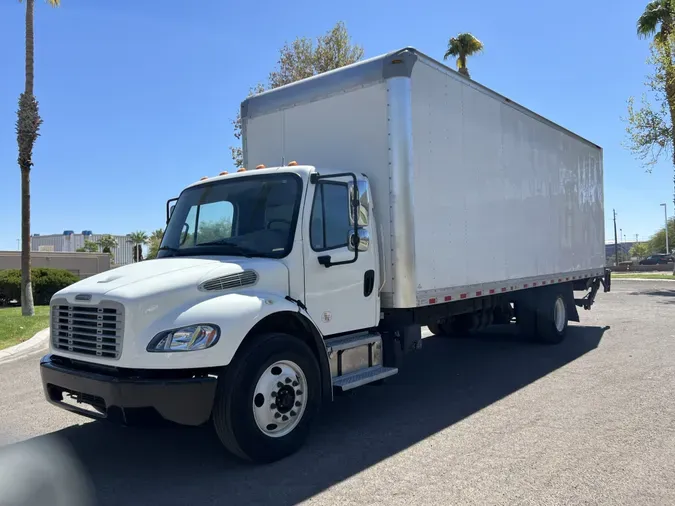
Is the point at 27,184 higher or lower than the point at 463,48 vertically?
lower

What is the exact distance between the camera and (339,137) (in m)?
6.08

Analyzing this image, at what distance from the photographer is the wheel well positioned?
471cm

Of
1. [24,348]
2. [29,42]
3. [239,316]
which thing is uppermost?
[29,42]

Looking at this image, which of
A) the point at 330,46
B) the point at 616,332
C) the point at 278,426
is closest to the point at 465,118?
the point at 278,426

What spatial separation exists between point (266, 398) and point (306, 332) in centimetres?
79

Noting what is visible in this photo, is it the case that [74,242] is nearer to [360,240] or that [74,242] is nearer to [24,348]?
[24,348]

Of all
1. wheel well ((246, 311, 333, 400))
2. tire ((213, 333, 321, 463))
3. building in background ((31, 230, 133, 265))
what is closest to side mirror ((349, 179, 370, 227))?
wheel well ((246, 311, 333, 400))

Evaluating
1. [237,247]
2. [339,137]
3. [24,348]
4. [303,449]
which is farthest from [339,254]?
[24,348]

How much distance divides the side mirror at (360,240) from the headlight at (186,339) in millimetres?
1720

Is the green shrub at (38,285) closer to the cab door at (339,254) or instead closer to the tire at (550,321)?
the tire at (550,321)

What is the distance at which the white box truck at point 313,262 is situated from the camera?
4.05 m

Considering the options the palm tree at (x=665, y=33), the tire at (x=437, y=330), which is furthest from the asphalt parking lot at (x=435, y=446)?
the palm tree at (x=665, y=33)

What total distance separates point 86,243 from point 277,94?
88.7 metres

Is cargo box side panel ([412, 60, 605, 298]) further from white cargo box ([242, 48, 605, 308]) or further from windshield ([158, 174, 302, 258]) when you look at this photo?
windshield ([158, 174, 302, 258])
